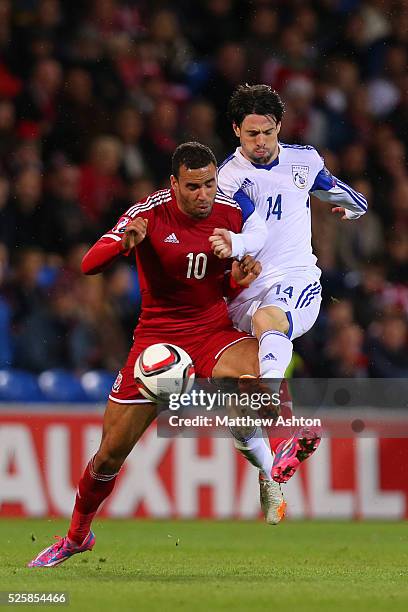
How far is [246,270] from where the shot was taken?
7215 millimetres

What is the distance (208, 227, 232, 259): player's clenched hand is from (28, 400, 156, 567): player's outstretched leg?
949 millimetres

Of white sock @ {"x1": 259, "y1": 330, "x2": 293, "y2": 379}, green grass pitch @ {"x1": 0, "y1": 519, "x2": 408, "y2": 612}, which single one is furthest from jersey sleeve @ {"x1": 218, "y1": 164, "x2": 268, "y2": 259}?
green grass pitch @ {"x1": 0, "y1": 519, "x2": 408, "y2": 612}

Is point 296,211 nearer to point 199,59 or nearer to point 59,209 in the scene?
point 59,209

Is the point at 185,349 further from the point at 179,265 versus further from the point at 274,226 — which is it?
the point at 274,226

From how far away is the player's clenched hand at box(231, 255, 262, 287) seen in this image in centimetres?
719

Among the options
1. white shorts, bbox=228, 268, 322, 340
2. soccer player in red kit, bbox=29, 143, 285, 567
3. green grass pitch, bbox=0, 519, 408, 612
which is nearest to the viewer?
green grass pitch, bbox=0, 519, 408, 612

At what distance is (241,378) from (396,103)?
7.86 meters

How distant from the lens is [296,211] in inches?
303

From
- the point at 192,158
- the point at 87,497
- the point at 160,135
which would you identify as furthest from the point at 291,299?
the point at 160,135

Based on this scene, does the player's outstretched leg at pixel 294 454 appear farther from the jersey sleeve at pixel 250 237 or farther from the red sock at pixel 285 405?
the jersey sleeve at pixel 250 237

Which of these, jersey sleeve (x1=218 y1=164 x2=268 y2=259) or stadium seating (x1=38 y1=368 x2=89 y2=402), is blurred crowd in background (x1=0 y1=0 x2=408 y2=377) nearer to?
stadium seating (x1=38 y1=368 x2=89 y2=402)

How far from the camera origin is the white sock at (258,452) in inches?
298

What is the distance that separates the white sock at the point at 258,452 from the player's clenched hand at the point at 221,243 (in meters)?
1.13

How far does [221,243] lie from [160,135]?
19.9 feet
